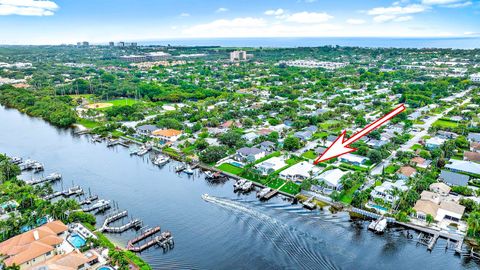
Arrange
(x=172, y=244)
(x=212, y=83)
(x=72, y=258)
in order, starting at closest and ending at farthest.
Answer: (x=72, y=258), (x=172, y=244), (x=212, y=83)

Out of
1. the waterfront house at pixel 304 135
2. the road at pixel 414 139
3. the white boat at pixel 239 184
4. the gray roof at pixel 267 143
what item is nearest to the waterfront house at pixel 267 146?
the gray roof at pixel 267 143

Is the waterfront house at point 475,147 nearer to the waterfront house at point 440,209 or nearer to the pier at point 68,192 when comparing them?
the waterfront house at point 440,209

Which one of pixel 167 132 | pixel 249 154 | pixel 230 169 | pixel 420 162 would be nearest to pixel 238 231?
pixel 230 169

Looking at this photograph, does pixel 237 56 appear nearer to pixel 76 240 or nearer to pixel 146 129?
pixel 146 129

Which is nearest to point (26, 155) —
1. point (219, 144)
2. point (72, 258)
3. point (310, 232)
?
point (219, 144)

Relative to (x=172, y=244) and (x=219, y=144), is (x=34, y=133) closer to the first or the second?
(x=219, y=144)
